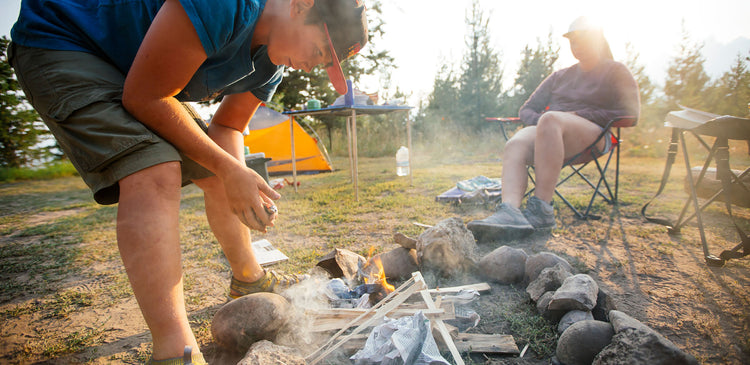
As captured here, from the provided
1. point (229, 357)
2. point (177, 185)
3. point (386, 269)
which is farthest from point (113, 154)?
point (386, 269)

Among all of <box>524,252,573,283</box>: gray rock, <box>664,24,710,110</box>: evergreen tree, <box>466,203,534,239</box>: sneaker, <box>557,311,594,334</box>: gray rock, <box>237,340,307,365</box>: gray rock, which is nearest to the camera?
<box>237,340,307,365</box>: gray rock

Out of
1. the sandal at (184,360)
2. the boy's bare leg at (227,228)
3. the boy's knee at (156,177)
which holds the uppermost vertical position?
the boy's knee at (156,177)

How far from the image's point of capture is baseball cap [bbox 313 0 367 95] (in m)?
1.15

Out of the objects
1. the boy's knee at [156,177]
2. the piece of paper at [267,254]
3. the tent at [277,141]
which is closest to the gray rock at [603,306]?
the boy's knee at [156,177]

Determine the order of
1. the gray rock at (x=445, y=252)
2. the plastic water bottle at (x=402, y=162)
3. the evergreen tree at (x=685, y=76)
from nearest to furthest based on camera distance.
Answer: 1. the gray rock at (x=445, y=252)
2. the plastic water bottle at (x=402, y=162)
3. the evergreen tree at (x=685, y=76)

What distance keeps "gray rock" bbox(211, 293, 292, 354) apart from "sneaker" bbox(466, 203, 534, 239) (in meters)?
1.55

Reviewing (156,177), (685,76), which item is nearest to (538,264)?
(156,177)

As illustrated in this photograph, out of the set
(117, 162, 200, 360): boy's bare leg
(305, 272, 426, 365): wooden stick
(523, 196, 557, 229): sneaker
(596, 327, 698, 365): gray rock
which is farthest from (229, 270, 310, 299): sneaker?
(523, 196, 557, 229): sneaker

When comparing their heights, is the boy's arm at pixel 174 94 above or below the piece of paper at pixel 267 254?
above

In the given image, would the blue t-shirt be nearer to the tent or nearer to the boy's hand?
the boy's hand

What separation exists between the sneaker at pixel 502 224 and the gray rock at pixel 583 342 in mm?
1230

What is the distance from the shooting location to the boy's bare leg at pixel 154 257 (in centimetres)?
93

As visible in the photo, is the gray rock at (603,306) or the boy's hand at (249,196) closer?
the boy's hand at (249,196)

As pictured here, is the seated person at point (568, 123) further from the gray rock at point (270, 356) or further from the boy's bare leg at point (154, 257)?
the boy's bare leg at point (154, 257)
